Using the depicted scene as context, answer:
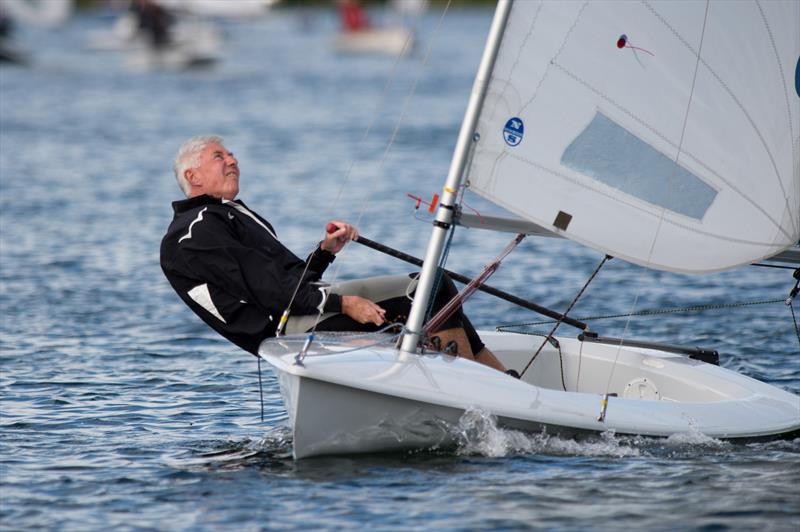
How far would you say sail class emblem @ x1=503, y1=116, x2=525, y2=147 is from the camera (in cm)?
556

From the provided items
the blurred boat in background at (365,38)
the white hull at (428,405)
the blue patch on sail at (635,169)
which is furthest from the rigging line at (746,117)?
the blurred boat in background at (365,38)

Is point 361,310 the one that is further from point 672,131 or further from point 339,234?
point 672,131

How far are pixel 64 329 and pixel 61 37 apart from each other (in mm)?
51779

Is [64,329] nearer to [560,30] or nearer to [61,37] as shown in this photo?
[560,30]

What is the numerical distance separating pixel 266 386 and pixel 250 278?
1.91 meters

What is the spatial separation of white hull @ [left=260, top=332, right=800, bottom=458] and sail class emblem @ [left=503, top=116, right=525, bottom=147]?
3.06 feet

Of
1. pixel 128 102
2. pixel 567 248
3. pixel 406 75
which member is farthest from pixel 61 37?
pixel 567 248

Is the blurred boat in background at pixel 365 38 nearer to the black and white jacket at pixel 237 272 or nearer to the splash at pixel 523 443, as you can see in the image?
the black and white jacket at pixel 237 272

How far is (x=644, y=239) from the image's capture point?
5.79 metres

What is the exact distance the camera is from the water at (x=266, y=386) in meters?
5.09

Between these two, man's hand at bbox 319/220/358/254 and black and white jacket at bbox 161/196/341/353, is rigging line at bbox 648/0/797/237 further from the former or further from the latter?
black and white jacket at bbox 161/196/341/353

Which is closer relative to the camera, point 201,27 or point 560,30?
point 560,30

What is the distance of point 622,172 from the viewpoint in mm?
5828

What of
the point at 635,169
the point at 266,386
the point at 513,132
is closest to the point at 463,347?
the point at 513,132
